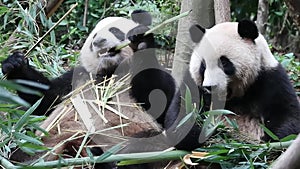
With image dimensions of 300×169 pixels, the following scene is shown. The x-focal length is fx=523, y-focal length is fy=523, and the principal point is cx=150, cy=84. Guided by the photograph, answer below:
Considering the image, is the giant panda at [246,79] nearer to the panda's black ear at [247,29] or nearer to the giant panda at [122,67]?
the panda's black ear at [247,29]

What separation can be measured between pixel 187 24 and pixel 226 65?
1064 millimetres

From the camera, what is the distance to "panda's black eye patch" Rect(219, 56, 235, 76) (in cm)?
362

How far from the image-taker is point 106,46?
3992 millimetres

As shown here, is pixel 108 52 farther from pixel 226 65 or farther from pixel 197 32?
pixel 226 65

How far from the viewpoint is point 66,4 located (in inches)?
297

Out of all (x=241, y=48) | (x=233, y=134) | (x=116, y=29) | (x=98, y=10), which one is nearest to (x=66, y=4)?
(x=98, y=10)

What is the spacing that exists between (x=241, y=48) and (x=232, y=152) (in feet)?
3.43

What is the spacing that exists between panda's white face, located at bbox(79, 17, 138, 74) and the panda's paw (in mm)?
476

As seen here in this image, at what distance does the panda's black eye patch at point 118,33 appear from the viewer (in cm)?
398

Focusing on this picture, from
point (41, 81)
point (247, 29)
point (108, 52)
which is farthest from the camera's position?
point (41, 81)

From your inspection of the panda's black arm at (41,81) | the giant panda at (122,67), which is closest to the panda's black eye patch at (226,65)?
the giant panda at (122,67)

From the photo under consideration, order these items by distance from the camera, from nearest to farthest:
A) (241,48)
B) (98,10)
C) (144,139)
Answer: (144,139) → (241,48) → (98,10)

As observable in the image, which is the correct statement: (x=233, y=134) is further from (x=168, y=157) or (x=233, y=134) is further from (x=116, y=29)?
(x=116, y=29)

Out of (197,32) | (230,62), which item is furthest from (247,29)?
(197,32)
